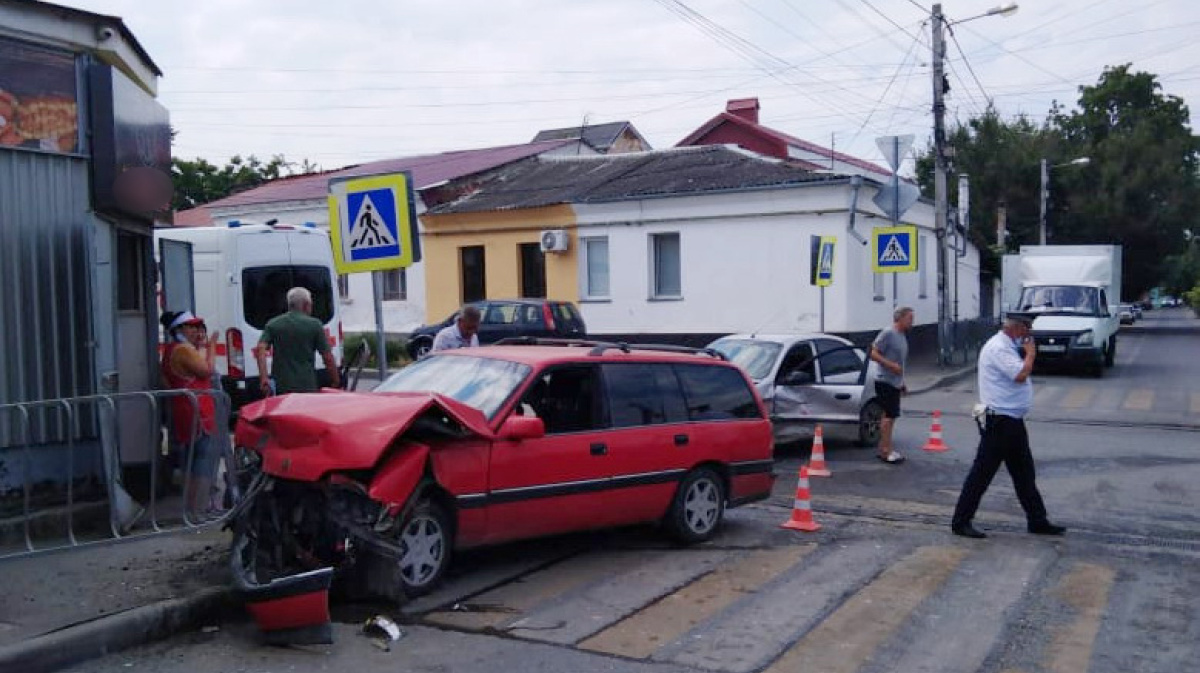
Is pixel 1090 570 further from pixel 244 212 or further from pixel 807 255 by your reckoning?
pixel 244 212

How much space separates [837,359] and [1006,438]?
4852 millimetres

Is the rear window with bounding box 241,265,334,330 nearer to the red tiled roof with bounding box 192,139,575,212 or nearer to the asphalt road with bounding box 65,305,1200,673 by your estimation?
the asphalt road with bounding box 65,305,1200,673

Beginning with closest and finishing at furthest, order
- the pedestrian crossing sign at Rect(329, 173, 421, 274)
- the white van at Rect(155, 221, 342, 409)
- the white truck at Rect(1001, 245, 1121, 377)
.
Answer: the pedestrian crossing sign at Rect(329, 173, 421, 274), the white van at Rect(155, 221, 342, 409), the white truck at Rect(1001, 245, 1121, 377)

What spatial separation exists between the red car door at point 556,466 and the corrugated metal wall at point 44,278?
3.32 metres

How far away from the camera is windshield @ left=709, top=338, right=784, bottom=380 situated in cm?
1281

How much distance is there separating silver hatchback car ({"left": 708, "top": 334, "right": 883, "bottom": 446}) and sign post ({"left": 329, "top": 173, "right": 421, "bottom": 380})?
4.99 meters

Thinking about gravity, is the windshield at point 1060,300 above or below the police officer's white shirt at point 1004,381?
above

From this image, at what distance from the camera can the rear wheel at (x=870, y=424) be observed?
13297 millimetres

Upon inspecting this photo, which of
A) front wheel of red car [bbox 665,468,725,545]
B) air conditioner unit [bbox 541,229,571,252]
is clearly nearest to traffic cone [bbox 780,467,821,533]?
front wheel of red car [bbox 665,468,725,545]

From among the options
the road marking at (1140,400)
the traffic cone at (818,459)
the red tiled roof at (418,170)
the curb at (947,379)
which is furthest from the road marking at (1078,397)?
the red tiled roof at (418,170)

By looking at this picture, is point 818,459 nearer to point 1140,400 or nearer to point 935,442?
point 935,442

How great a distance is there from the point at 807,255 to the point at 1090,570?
662 inches

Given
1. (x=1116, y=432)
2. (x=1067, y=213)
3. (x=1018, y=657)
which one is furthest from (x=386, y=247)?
(x=1067, y=213)

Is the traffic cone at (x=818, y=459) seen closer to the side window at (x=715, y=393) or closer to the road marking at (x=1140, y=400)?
the side window at (x=715, y=393)
